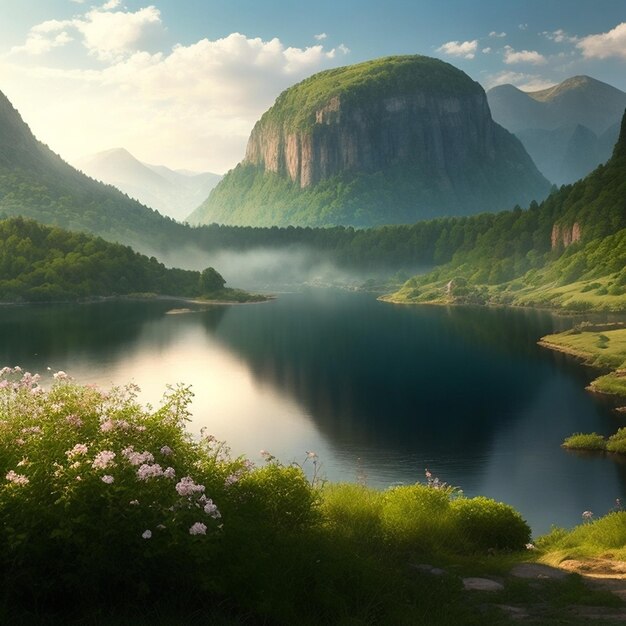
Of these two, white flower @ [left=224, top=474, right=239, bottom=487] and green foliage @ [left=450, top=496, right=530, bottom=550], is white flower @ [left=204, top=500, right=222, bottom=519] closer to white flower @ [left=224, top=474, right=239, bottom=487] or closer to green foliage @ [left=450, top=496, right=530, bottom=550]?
white flower @ [left=224, top=474, right=239, bottom=487]

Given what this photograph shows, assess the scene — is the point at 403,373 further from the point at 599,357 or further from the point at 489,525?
the point at 489,525

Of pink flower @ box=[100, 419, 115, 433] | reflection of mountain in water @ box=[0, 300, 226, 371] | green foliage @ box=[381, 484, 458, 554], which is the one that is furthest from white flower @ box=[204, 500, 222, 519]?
reflection of mountain in water @ box=[0, 300, 226, 371]

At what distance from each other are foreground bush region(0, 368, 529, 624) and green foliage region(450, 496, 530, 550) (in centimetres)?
965

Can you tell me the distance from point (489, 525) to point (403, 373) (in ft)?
285

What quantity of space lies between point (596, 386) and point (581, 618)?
90.3 meters

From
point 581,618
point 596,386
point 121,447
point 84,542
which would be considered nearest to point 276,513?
point 121,447

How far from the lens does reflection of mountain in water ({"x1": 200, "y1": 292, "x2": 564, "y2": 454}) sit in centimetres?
8400

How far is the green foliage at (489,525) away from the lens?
32.6 metres

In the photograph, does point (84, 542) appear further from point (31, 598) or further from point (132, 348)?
point (132, 348)

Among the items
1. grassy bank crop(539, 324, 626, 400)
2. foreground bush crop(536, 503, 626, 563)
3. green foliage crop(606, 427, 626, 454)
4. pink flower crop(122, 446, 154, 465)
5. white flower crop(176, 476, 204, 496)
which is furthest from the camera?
grassy bank crop(539, 324, 626, 400)

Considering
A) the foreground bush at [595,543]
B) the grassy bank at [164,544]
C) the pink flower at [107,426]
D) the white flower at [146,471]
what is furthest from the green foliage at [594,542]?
the pink flower at [107,426]

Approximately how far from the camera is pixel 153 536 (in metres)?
17.3

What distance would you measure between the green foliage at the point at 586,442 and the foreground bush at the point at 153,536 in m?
55.8

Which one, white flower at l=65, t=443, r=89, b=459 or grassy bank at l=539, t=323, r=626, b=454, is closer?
white flower at l=65, t=443, r=89, b=459
